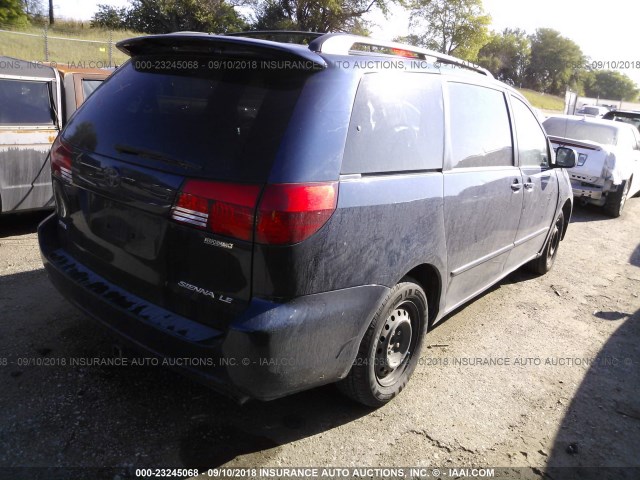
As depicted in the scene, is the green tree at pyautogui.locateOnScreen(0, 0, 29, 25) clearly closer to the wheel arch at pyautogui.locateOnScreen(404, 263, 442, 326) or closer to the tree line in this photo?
the tree line

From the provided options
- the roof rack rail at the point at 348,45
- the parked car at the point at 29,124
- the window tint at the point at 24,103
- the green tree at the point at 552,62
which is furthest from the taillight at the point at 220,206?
the green tree at the point at 552,62

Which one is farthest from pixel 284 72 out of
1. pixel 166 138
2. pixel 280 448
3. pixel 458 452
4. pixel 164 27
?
pixel 164 27

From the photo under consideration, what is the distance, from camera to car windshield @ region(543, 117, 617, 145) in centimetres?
935

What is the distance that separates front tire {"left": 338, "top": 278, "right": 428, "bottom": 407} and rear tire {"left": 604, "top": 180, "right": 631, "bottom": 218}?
7.28 metres

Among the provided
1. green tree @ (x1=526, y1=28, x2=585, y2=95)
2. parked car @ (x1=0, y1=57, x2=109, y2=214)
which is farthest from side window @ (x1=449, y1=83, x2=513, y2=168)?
green tree @ (x1=526, y1=28, x2=585, y2=95)

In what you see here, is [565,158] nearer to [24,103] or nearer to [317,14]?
[24,103]

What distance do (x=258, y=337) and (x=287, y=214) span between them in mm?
507

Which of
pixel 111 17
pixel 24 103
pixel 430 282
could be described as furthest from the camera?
pixel 111 17

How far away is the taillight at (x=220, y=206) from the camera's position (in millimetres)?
2082

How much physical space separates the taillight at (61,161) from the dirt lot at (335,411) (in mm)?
941

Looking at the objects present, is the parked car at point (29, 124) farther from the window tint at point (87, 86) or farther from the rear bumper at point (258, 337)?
the rear bumper at point (258, 337)

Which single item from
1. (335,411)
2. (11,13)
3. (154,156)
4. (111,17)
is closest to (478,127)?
(335,411)

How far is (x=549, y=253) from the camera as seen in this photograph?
18.2 ft

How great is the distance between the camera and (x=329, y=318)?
2.28 meters
